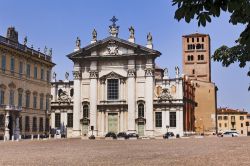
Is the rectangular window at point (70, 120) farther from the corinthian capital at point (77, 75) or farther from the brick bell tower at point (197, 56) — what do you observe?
the brick bell tower at point (197, 56)

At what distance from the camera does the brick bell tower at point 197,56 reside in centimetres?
9650

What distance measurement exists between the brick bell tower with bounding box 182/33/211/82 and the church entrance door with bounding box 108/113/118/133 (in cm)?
3527

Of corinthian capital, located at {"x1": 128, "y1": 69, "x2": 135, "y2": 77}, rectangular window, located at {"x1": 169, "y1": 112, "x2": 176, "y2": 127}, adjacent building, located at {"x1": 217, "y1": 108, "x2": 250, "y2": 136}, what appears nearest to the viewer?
corinthian capital, located at {"x1": 128, "y1": 69, "x2": 135, "y2": 77}

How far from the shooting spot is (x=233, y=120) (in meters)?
126

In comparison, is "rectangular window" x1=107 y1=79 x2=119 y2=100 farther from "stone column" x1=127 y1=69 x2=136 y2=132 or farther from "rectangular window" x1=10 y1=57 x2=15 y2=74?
"rectangular window" x1=10 y1=57 x2=15 y2=74

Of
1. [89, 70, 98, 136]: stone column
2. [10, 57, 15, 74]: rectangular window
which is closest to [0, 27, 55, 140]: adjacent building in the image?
[10, 57, 15, 74]: rectangular window

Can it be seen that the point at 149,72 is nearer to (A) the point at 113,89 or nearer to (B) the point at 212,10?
(A) the point at 113,89

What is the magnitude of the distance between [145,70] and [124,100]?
5.62 metres

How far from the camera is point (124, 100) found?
65.4 meters

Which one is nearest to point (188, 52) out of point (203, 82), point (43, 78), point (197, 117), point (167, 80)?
point (203, 82)

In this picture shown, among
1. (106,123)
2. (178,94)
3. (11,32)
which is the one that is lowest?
(106,123)

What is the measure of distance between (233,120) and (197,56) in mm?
37206

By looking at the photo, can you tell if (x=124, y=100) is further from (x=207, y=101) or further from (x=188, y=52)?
(x=188, y=52)

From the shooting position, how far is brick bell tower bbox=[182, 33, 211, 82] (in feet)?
317
